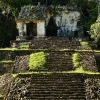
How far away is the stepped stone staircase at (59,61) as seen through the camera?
20156 millimetres

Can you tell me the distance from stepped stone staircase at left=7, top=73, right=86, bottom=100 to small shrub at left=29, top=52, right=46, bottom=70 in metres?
1.56

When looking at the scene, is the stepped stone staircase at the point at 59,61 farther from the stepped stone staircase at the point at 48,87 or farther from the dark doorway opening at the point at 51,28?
the dark doorway opening at the point at 51,28

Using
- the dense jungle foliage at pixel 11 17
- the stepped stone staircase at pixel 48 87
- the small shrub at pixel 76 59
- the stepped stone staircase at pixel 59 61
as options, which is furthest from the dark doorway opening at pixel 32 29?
the stepped stone staircase at pixel 48 87

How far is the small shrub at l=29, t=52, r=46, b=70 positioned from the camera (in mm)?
19819

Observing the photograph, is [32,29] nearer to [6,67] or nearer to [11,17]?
[11,17]

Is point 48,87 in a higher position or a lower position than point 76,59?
lower

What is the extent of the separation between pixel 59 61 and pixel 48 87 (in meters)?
3.94

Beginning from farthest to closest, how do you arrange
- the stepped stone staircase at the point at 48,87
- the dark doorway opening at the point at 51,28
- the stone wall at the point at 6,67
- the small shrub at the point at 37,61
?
the dark doorway opening at the point at 51,28, the stone wall at the point at 6,67, the small shrub at the point at 37,61, the stepped stone staircase at the point at 48,87

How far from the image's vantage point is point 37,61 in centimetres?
2048

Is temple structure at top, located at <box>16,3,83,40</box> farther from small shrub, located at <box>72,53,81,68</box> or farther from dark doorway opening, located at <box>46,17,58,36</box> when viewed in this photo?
small shrub, located at <box>72,53,81,68</box>

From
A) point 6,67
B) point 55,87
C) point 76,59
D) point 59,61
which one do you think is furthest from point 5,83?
point 76,59

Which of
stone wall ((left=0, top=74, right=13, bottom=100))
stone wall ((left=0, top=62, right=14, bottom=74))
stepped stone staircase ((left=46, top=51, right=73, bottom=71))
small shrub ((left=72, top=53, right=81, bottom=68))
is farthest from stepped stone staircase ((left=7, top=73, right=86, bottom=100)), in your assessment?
stone wall ((left=0, top=62, right=14, bottom=74))

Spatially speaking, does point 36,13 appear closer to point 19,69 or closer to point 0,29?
point 0,29

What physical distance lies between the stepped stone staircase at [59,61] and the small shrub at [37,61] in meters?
0.35
